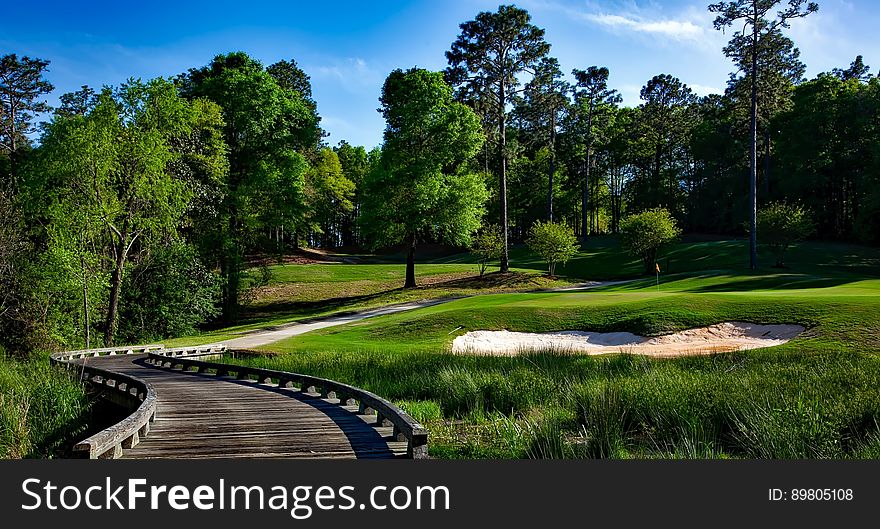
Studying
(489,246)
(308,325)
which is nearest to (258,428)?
(308,325)

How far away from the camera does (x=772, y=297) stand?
2272cm

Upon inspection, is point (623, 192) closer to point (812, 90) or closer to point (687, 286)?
point (812, 90)

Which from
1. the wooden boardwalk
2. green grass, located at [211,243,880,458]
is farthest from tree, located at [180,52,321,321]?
the wooden boardwalk

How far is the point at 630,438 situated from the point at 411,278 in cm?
3301

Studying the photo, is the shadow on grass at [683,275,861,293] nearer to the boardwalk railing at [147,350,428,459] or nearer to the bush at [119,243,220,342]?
the boardwalk railing at [147,350,428,459]

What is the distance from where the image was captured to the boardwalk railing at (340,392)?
21.8 ft

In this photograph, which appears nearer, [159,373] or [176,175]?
[159,373]

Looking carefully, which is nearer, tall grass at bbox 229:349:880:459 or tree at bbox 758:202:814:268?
tall grass at bbox 229:349:880:459

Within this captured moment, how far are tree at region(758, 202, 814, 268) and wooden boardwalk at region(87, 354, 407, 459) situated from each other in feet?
127

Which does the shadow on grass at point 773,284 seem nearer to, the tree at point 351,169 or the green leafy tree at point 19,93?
the green leafy tree at point 19,93

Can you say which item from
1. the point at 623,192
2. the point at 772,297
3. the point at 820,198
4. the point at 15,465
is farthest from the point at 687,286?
the point at 623,192

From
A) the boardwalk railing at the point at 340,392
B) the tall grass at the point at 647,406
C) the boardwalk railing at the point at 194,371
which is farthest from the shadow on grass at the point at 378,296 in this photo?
the tall grass at the point at 647,406

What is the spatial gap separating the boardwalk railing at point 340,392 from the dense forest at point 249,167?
27.2 feet

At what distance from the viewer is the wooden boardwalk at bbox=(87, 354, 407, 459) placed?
284 inches
